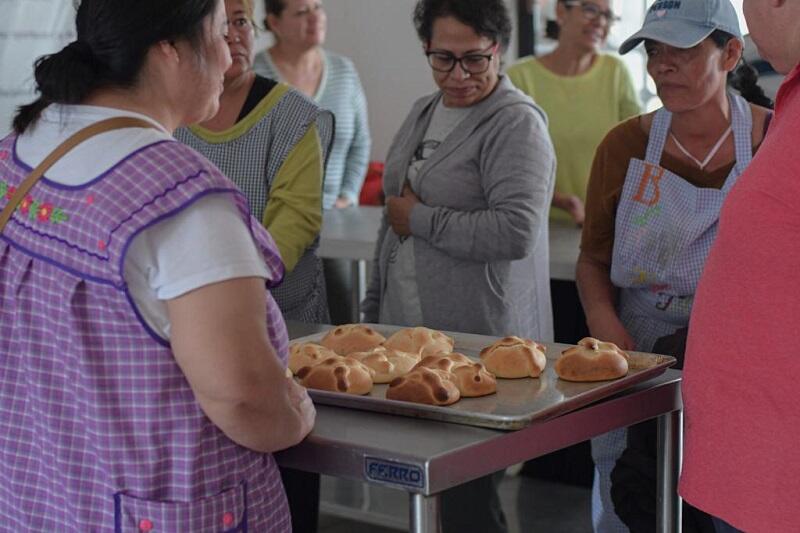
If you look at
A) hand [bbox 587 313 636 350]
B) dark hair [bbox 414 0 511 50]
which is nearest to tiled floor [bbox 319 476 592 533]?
hand [bbox 587 313 636 350]

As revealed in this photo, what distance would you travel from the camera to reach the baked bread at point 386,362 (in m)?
1.78

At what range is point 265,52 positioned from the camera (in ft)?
15.0

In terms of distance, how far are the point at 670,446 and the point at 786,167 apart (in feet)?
1.81

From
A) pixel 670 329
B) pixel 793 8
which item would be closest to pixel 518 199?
pixel 670 329

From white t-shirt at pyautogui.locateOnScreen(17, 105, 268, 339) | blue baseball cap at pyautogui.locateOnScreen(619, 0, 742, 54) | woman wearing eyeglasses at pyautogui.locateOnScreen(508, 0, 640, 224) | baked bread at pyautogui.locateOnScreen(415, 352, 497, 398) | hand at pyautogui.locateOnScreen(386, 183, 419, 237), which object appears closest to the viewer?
white t-shirt at pyautogui.locateOnScreen(17, 105, 268, 339)

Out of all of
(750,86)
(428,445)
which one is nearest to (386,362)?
(428,445)

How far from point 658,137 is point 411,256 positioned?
24.7 inches

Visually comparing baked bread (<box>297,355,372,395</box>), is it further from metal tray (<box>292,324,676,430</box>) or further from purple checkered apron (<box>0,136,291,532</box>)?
purple checkered apron (<box>0,136,291,532</box>)

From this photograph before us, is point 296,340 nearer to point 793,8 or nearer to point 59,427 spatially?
point 59,427

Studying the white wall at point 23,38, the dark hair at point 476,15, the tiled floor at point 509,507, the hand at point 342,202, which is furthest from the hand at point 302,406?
the hand at point 342,202

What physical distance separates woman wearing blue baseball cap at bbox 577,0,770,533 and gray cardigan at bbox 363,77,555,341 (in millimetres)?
188

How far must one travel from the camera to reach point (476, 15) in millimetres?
2531

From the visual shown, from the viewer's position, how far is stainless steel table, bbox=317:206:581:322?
2928 millimetres

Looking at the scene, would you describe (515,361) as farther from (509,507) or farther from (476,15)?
(509,507)
